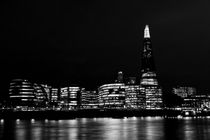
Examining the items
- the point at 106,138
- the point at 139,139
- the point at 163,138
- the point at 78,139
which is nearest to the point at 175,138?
the point at 163,138

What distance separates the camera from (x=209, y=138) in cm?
7325

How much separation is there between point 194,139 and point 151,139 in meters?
8.23

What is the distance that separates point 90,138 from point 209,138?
917 inches

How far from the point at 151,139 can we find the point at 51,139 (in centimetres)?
1964

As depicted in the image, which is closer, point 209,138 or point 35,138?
point 209,138

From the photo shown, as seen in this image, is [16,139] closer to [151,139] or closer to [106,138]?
[106,138]

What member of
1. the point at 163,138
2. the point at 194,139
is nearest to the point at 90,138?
the point at 163,138

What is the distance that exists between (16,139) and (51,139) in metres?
7.13

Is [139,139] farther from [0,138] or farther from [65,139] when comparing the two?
[0,138]

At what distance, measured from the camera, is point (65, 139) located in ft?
246

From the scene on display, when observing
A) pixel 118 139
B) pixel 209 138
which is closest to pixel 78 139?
pixel 118 139

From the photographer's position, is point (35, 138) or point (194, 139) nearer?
point (194, 139)

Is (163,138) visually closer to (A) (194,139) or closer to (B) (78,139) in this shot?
(A) (194,139)

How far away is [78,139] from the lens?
75688 mm
